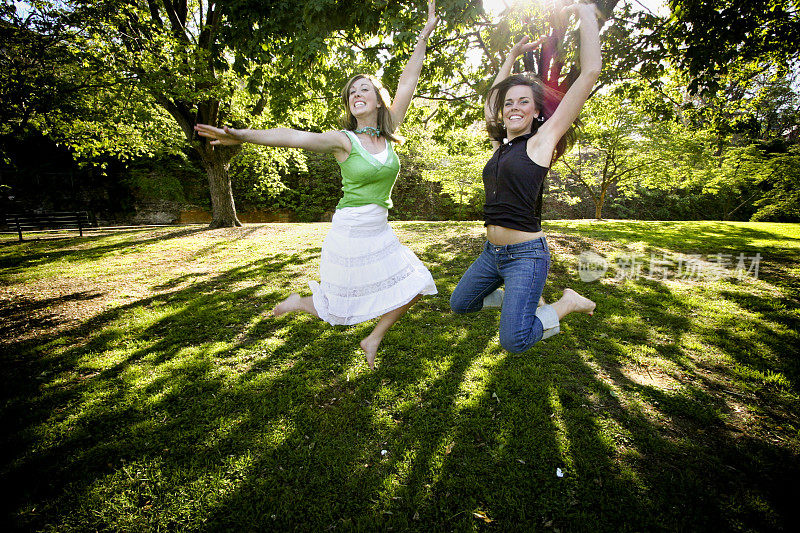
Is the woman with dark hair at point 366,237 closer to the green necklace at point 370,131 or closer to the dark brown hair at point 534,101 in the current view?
the green necklace at point 370,131

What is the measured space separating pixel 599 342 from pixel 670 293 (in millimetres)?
3163

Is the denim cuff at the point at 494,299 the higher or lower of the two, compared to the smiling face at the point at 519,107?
lower

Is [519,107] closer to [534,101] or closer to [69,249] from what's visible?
[534,101]

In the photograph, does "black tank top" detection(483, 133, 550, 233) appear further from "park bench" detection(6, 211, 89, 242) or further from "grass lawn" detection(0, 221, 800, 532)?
"park bench" detection(6, 211, 89, 242)

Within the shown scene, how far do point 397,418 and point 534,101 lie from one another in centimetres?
298

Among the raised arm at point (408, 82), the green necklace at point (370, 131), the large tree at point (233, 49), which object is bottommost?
the green necklace at point (370, 131)

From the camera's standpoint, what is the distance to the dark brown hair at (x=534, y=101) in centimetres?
272

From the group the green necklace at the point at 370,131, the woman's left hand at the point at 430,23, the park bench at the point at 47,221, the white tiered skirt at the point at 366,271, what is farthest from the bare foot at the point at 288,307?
the park bench at the point at 47,221

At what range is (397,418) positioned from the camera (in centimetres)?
315

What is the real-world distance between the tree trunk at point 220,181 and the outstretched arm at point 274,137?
12.5 m

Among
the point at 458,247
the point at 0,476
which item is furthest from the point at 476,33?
the point at 0,476

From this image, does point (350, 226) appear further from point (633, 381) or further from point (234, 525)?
point (633, 381)

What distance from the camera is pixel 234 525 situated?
2225 mm

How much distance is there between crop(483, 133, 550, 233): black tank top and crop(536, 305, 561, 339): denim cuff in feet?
2.26
